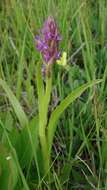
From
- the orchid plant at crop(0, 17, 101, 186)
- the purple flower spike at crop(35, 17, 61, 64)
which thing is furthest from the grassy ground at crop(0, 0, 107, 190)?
the purple flower spike at crop(35, 17, 61, 64)

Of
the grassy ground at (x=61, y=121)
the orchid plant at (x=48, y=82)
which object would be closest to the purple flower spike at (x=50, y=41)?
the orchid plant at (x=48, y=82)

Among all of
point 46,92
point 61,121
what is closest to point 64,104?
point 46,92

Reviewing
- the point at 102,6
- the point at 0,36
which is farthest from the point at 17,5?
the point at 102,6

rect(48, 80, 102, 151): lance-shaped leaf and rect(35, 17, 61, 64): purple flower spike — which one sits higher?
rect(35, 17, 61, 64): purple flower spike

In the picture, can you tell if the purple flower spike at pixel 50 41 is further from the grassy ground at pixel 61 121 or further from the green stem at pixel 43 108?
the grassy ground at pixel 61 121

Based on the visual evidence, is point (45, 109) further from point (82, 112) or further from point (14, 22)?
point (14, 22)

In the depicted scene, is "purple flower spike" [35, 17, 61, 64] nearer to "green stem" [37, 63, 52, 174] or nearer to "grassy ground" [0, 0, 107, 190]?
"green stem" [37, 63, 52, 174]
